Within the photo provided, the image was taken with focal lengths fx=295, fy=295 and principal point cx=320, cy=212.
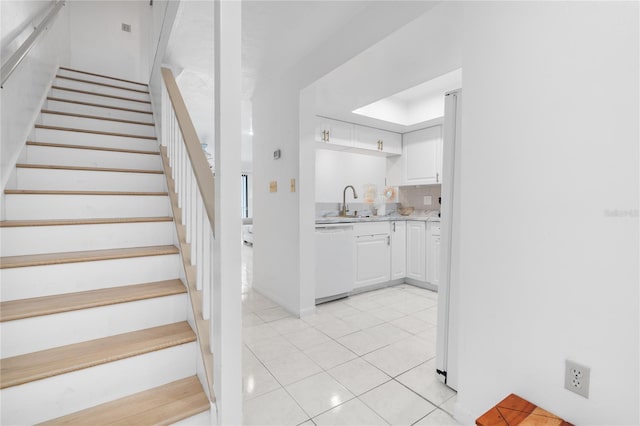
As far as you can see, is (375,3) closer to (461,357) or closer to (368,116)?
(368,116)

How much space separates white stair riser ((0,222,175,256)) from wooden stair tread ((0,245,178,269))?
1.7 inches

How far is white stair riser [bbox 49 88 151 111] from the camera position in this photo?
2949 millimetres

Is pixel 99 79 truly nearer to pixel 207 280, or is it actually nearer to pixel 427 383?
pixel 207 280

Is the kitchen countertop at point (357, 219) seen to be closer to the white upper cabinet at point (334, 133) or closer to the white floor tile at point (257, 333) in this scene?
the white upper cabinet at point (334, 133)

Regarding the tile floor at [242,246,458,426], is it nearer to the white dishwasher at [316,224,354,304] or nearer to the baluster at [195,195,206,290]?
the white dishwasher at [316,224,354,304]

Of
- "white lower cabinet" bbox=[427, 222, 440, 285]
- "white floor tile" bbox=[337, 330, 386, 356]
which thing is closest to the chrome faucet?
"white lower cabinet" bbox=[427, 222, 440, 285]

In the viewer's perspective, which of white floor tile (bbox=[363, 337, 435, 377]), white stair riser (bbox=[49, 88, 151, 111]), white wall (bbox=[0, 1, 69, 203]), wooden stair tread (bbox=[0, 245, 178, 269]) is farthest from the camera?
white stair riser (bbox=[49, 88, 151, 111])

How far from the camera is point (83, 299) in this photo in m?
1.47

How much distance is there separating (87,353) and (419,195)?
4144 mm

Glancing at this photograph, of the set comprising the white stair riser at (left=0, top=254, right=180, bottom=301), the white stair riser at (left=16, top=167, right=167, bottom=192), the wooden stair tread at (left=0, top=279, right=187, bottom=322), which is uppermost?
the white stair riser at (left=16, top=167, right=167, bottom=192)

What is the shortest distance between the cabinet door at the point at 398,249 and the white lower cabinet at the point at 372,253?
75 millimetres

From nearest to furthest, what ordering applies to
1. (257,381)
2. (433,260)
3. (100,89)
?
(257,381) → (100,89) → (433,260)

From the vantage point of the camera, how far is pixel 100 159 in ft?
7.97

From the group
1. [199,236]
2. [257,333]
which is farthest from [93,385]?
[257,333]
